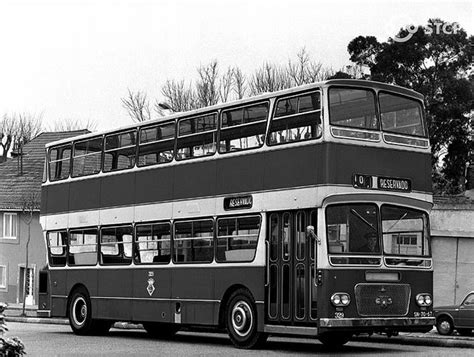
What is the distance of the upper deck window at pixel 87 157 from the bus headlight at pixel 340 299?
28.6 feet

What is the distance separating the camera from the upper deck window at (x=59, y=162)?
83.1ft

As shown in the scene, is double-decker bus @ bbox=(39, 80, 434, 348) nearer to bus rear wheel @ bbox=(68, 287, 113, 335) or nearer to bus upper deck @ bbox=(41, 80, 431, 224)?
bus upper deck @ bbox=(41, 80, 431, 224)

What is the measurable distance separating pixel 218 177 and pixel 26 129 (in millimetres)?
69688

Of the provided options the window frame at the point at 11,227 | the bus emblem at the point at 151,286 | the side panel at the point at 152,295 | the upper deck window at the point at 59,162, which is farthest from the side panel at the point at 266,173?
the window frame at the point at 11,227

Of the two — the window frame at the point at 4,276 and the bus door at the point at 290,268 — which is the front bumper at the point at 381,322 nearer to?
the bus door at the point at 290,268

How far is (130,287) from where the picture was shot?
22.5 m

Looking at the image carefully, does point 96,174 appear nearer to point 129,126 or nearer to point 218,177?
point 129,126

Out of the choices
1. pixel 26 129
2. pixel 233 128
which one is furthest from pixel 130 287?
pixel 26 129

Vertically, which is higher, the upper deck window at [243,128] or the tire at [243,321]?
the upper deck window at [243,128]

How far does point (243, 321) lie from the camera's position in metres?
18.7

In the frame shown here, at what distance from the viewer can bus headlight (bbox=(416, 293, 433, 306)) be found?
17906mm

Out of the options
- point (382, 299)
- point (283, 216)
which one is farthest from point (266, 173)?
point (382, 299)

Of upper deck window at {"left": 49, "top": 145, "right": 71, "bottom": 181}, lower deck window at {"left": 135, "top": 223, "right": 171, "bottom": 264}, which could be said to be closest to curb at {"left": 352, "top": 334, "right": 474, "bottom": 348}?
lower deck window at {"left": 135, "top": 223, "right": 171, "bottom": 264}

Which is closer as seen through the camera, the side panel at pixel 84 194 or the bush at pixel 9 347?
the bush at pixel 9 347
